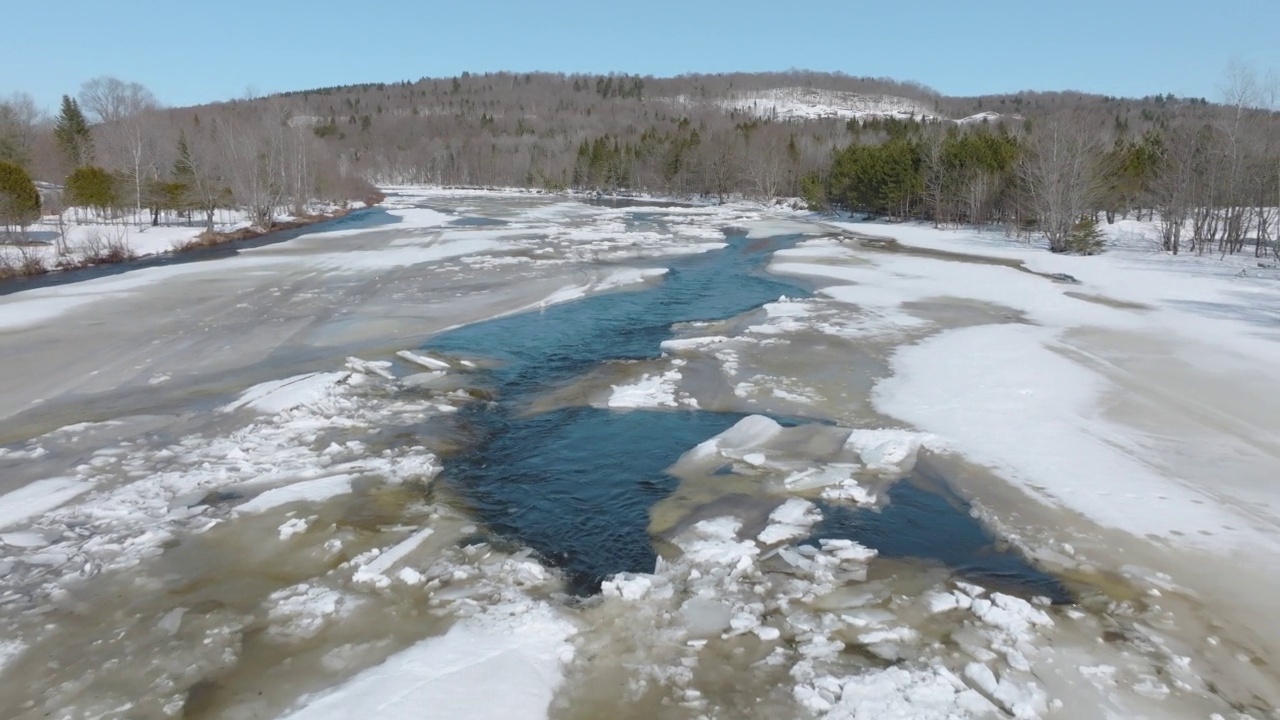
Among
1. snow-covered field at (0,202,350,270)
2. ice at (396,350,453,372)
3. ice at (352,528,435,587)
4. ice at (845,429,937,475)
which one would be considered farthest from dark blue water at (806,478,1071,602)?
snow-covered field at (0,202,350,270)

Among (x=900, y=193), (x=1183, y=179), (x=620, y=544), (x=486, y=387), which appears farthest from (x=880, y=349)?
(x=900, y=193)

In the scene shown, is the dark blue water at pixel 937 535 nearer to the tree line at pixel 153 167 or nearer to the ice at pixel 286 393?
the ice at pixel 286 393

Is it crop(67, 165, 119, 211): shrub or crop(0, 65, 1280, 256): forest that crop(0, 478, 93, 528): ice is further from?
crop(67, 165, 119, 211): shrub

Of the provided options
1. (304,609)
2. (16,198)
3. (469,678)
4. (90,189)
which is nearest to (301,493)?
(304,609)

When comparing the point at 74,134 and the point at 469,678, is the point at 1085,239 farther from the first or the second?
the point at 74,134

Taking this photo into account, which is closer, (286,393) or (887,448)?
(887,448)

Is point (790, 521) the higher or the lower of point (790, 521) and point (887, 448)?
the lower
